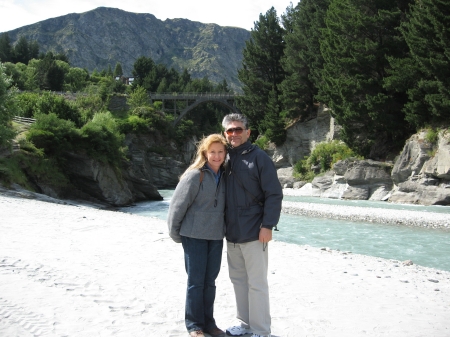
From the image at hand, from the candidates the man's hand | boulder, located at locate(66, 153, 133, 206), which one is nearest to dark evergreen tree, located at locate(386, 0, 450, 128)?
boulder, located at locate(66, 153, 133, 206)

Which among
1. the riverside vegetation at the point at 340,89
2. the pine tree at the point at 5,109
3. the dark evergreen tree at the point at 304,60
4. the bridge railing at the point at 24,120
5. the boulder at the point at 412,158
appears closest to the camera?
the pine tree at the point at 5,109

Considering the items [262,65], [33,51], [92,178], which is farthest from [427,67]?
[33,51]

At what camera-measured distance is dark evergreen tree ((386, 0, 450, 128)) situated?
23.4 metres

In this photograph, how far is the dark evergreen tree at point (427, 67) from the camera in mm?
23406

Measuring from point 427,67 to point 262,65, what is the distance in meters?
25.1

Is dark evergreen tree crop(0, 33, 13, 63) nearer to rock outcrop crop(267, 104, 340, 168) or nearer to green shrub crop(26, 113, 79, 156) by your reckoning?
rock outcrop crop(267, 104, 340, 168)

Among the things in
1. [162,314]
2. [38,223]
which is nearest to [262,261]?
[162,314]

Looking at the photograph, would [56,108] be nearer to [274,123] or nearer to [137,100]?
[274,123]

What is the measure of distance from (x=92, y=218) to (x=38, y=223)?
7.30 feet

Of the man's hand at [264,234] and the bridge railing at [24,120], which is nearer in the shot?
the man's hand at [264,234]

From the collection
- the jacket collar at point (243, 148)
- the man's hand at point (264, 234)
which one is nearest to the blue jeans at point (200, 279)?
the man's hand at point (264, 234)

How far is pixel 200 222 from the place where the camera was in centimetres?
440

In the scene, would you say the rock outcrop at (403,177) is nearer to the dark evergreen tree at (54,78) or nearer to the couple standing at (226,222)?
the couple standing at (226,222)

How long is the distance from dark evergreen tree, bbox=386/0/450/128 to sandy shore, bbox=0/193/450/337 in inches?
704
